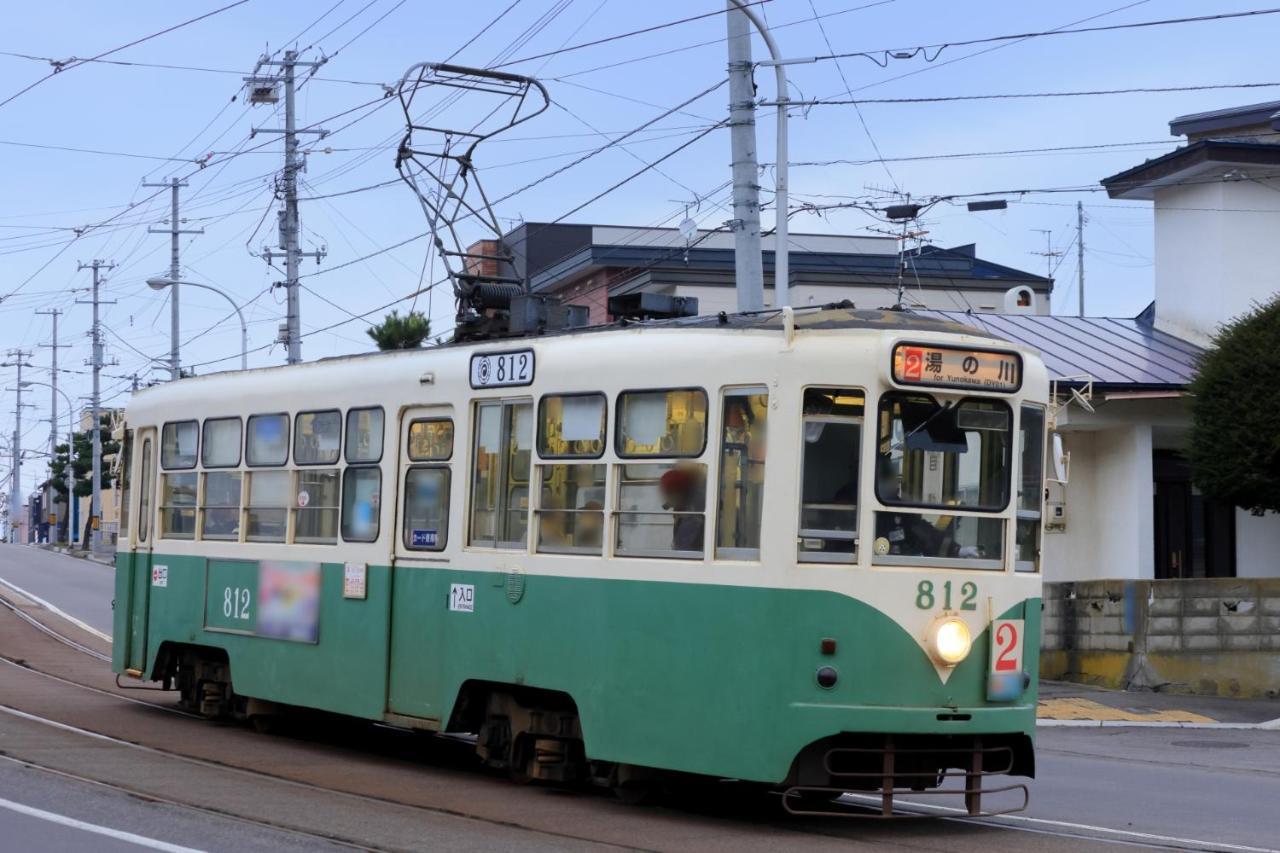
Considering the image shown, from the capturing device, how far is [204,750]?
1397 centimetres

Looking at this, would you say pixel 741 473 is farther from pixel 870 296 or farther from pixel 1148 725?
pixel 870 296

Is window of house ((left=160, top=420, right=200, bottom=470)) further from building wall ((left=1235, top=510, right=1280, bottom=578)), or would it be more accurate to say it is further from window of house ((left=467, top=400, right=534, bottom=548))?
building wall ((left=1235, top=510, right=1280, bottom=578))

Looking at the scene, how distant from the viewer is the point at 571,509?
1130 cm

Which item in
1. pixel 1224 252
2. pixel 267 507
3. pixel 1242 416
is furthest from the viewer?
pixel 1224 252

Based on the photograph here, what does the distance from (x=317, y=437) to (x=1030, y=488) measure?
5.93m

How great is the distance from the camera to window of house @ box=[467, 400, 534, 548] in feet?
38.6

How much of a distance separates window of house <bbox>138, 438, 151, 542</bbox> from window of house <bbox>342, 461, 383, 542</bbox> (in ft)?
13.6

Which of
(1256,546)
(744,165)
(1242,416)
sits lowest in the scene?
(1256,546)

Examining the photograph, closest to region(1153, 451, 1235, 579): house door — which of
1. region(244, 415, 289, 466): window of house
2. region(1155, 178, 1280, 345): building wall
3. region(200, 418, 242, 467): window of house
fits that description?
region(1155, 178, 1280, 345): building wall

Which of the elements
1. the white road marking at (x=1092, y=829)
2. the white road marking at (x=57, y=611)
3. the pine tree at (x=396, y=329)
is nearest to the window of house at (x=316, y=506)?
the white road marking at (x=1092, y=829)

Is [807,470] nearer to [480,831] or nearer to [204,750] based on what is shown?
[480,831]

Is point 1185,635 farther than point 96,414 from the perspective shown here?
No

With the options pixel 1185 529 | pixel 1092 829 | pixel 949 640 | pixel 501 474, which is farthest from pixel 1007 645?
pixel 1185 529

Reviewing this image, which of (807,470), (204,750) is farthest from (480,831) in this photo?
(204,750)
